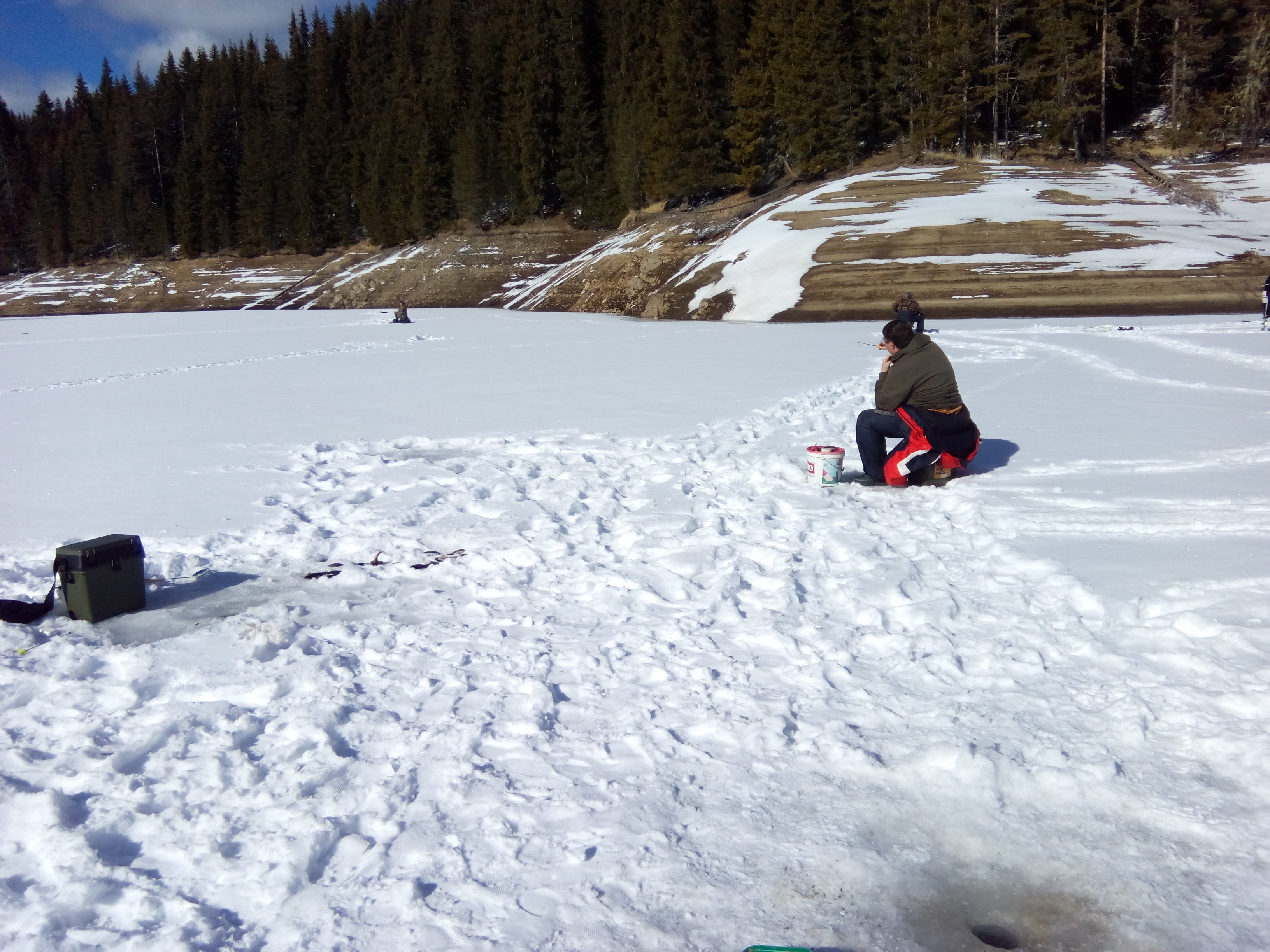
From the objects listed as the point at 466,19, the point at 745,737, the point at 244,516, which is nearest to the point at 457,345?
the point at 244,516

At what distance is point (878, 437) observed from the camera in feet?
24.8

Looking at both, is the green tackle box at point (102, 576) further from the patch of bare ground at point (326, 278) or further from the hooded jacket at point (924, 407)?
the patch of bare ground at point (326, 278)

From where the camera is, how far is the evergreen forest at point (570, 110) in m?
42.1

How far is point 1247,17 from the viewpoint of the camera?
43094mm

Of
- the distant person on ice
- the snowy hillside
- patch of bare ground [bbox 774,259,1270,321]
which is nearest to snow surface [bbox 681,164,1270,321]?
the snowy hillside

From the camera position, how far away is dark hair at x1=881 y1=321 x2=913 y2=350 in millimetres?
7406

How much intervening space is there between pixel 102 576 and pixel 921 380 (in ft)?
19.9

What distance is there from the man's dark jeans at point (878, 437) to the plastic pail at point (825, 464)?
0.21 meters

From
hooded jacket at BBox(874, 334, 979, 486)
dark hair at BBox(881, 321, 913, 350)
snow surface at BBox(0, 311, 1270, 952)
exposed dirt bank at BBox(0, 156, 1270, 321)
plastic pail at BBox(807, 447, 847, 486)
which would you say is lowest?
snow surface at BBox(0, 311, 1270, 952)

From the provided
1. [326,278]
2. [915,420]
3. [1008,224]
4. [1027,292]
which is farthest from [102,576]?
[326,278]

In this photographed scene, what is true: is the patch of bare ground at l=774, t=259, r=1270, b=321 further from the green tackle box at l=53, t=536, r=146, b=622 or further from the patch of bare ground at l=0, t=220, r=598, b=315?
the patch of bare ground at l=0, t=220, r=598, b=315

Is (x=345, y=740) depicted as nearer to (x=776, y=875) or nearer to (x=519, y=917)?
(x=519, y=917)

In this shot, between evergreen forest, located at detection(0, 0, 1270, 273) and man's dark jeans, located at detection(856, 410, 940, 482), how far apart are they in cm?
3920

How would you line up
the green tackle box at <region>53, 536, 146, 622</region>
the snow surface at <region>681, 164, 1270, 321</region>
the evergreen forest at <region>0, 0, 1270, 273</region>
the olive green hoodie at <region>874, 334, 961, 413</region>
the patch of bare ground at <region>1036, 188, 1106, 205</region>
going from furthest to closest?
Result: the evergreen forest at <region>0, 0, 1270, 273</region>
the patch of bare ground at <region>1036, 188, 1106, 205</region>
the snow surface at <region>681, 164, 1270, 321</region>
the olive green hoodie at <region>874, 334, 961, 413</region>
the green tackle box at <region>53, 536, 146, 622</region>
